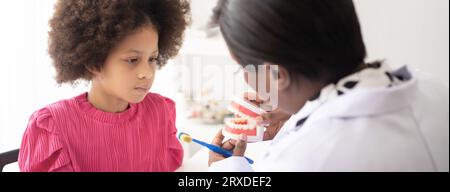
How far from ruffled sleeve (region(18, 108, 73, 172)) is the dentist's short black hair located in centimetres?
45

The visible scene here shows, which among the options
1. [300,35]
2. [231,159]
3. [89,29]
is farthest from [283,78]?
[89,29]

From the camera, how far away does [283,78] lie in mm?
571

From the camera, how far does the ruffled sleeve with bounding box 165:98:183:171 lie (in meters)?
1.02

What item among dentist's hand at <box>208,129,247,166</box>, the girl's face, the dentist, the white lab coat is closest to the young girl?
the girl's face

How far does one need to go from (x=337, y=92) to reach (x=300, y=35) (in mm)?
96

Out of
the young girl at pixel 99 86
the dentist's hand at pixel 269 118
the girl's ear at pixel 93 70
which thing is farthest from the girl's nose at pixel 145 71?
the dentist's hand at pixel 269 118

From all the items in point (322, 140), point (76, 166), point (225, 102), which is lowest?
point (225, 102)

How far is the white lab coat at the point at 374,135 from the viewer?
1.60 feet

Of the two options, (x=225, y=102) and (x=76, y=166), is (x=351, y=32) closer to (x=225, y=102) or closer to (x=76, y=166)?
(x=76, y=166)

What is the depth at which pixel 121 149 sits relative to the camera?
0.89 metres

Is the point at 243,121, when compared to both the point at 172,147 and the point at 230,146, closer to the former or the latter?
the point at 230,146
